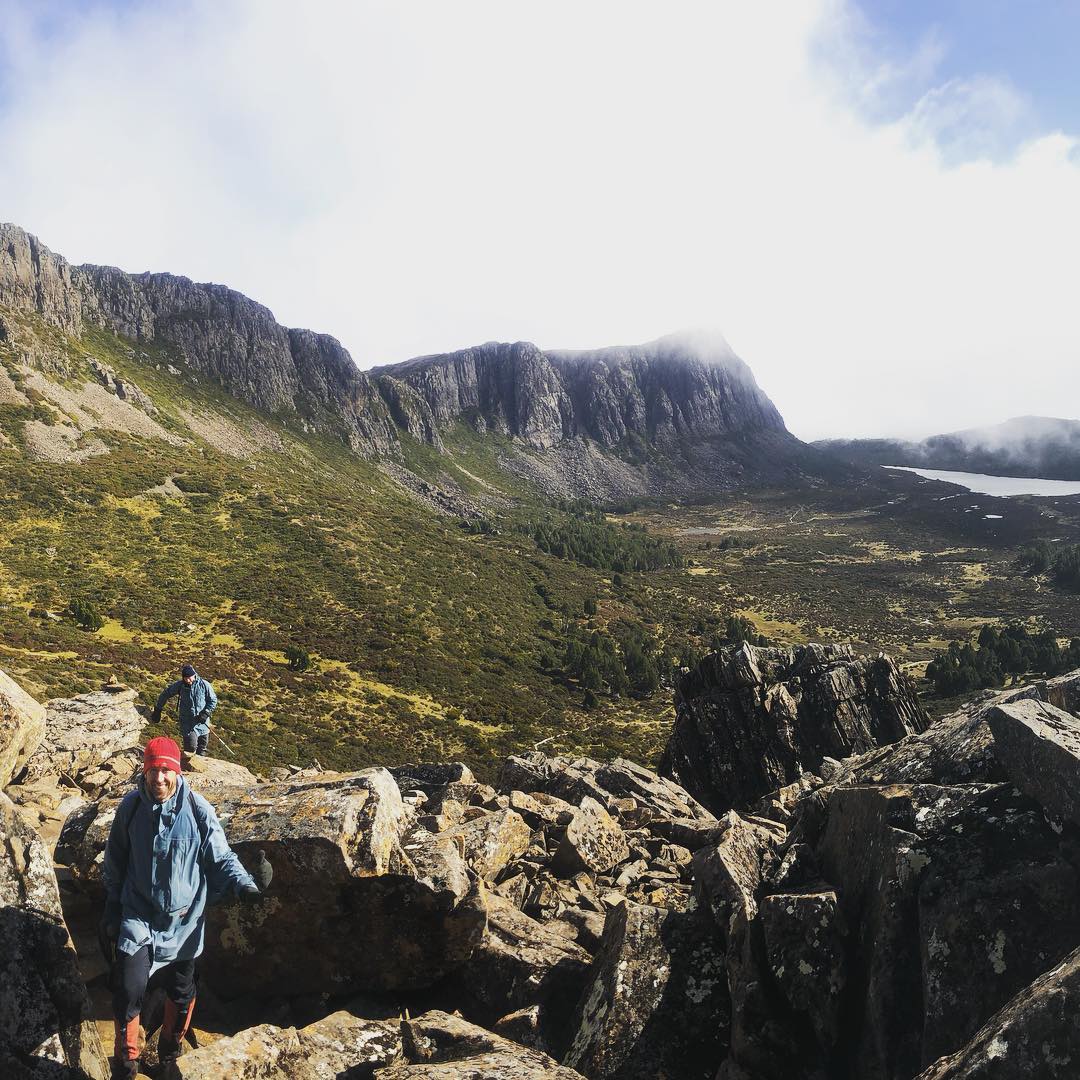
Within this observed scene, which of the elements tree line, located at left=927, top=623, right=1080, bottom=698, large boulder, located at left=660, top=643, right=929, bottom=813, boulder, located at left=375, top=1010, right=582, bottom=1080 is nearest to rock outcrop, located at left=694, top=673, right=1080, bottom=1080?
boulder, located at left=375, top=1010, right=582, bottom=1080

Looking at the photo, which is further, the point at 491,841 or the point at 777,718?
the point at 777,718

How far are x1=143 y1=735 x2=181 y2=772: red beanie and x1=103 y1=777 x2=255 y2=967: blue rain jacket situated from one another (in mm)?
280

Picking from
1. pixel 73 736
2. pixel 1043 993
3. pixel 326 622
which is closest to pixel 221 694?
pixel 326 622

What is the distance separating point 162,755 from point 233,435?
153 metres

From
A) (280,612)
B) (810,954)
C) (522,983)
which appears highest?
(810,954)

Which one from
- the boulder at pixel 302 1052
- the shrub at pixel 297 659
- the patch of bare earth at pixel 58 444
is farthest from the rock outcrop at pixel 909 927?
the patch of bare earth at pixel 58 444

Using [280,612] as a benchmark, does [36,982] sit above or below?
above

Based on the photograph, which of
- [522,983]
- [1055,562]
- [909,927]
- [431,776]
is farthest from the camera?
[1055,562]

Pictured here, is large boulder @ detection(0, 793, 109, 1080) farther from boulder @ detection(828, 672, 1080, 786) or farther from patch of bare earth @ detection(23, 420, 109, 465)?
patch of bare earth @ detection(23, 420, 109, 465)

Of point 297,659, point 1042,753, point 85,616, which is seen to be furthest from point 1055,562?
point 85,616

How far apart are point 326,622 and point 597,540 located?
99498 millimetres

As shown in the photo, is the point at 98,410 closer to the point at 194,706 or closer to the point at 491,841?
the point at 194,706

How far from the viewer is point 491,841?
9.31 meters

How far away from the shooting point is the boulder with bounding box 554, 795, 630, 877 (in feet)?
33.6
